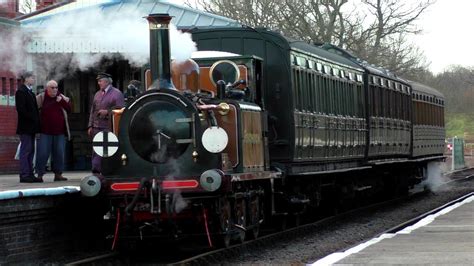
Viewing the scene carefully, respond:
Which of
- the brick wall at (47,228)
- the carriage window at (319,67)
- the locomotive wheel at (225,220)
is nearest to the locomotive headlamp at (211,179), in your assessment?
the locomotive wheel at (225,220)

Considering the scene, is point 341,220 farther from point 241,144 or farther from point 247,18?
point 247,18

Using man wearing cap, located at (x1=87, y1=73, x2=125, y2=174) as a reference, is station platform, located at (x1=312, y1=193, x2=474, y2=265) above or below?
below

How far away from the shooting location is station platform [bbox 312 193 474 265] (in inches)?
372

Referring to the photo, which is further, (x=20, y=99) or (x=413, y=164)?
(x=413, y=164)

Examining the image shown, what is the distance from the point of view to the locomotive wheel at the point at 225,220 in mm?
10750

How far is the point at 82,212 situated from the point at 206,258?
2389 millimetres

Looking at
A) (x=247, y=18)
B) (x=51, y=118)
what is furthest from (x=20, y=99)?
(x=247, y=18)

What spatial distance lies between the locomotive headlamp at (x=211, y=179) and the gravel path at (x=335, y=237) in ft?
3.79

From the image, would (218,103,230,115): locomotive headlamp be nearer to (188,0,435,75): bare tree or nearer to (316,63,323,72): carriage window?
(316,63,323,72): carriage window

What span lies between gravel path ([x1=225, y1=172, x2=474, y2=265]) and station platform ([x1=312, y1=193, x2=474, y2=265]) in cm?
78

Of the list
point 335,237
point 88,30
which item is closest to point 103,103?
point 88,30

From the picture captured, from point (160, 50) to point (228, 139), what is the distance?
1.36 m

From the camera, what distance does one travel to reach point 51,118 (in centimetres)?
1318

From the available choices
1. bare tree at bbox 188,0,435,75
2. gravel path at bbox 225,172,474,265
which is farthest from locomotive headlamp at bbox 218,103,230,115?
bare tree at bbox 188,0,435,75
